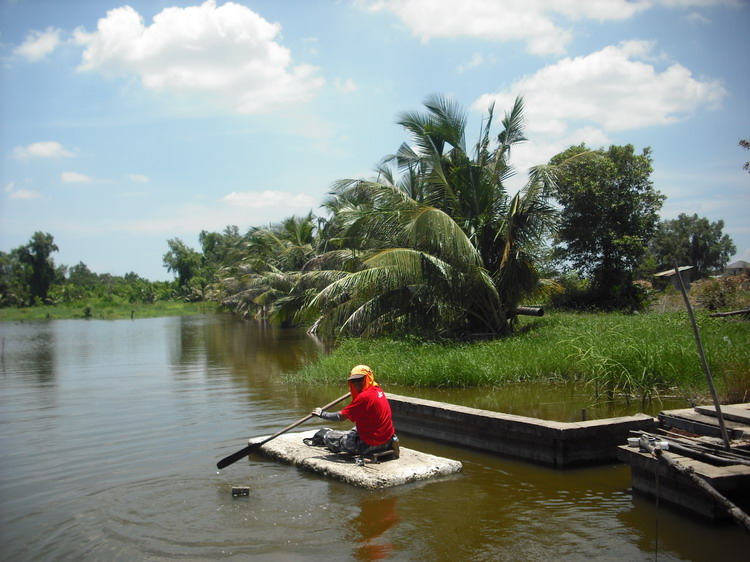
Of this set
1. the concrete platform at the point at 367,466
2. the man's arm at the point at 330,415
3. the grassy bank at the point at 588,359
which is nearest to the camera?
the concrete platform at the point at 367,466

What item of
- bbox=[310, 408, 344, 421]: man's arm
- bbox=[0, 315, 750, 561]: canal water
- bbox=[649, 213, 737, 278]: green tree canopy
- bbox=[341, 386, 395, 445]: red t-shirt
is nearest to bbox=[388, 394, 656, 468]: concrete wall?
bbox=[0, 315, 750, 561]: canal water

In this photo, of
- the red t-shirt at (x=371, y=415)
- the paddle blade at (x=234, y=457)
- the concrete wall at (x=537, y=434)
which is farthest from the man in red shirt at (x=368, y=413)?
the concrete wall at (x=537, y=434)

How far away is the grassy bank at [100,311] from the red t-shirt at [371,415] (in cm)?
4766

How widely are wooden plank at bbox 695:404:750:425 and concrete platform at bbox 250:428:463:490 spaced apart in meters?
2.82

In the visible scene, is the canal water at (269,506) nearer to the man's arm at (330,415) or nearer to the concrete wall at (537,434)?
the concrete wall at (537,434)

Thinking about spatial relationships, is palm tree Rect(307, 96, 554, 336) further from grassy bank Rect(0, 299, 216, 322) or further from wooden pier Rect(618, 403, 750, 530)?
grassy bank Rect(0, 299, 216, 322)

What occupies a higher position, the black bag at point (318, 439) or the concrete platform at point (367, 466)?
the black bag at point (318, 439)

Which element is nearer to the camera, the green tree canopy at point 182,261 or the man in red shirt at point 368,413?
the man in red shirt at point 368,413

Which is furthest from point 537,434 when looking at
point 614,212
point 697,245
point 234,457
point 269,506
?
point 697,245

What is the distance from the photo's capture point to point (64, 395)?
46.5ft

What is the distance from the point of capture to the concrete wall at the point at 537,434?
24.0 feet

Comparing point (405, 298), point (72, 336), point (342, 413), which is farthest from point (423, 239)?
point (72, 336)

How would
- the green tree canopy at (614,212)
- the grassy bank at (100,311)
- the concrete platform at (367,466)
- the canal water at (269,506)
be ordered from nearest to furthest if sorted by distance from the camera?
the canal water at (269,506) → the concrete platform at (367,466) → the green tree canopy at (614,212) → the grassy bank at (100,311)

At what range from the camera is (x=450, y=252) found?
15859 mm
